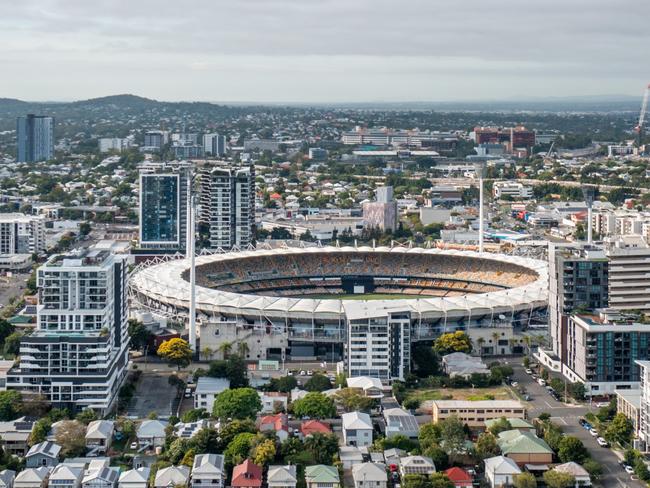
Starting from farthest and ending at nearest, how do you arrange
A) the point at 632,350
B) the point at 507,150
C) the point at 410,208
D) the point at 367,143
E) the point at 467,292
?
1. the point at 367,143
2. the point at 507,150
3. the point at 410,208
4. the point at 467,292
5. the point at 632,350

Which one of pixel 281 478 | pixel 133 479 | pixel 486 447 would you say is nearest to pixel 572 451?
pixel 486 447

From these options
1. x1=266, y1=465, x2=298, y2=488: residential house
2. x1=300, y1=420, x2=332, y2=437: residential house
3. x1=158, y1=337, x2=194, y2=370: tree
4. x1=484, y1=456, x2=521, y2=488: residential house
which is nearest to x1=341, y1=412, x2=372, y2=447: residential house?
x1=300, y1=420, x2=332, y2=437: residential house

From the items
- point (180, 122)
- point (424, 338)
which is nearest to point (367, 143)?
point (180, 122)

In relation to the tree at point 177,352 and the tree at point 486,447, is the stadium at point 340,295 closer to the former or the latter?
the tree at point 177,352

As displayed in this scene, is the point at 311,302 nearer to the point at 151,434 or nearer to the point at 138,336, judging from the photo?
the point at 138,336

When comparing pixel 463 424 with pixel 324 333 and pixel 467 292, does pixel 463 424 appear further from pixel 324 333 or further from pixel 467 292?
pixel 467 292

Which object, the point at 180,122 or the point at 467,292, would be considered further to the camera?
the point at 180,122

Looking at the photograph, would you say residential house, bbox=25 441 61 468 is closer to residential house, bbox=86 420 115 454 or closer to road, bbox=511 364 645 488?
residential house, bbox=86 420 115 454
